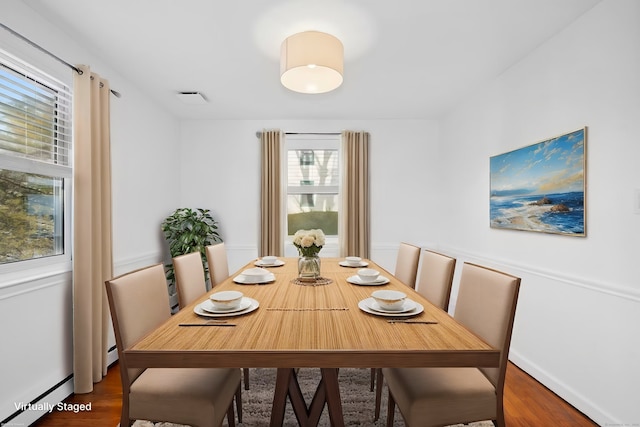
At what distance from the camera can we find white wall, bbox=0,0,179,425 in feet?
6.22

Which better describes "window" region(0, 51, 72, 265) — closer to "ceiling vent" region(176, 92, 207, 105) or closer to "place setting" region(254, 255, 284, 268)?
"ceiling vent" region(176, 92, 207, 105)

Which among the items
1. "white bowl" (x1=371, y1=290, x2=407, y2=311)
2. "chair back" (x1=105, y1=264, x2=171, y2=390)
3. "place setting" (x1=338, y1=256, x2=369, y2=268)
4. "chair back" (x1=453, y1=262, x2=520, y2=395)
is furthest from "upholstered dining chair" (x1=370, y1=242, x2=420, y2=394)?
"chair back" (x1=105, y1=264, x2=171, y2=390)

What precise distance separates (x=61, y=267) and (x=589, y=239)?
3.51m

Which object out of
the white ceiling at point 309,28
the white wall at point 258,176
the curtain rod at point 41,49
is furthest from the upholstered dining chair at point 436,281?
the curtain rod at point 41,49

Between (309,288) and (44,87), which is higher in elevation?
(44,87)

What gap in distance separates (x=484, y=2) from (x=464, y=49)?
1.94ft

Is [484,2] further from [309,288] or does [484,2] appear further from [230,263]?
[230,263]

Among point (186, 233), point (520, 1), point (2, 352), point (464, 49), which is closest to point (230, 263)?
point (186, 233)

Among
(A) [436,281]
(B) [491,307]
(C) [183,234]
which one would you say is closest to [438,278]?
(A) [436,281]

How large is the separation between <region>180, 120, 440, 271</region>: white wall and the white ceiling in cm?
91

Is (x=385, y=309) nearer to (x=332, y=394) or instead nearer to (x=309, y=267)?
(x=332, y=394)

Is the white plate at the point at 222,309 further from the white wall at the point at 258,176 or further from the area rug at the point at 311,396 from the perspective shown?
the white wall at the point at 258,176

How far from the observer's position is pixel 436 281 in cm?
207

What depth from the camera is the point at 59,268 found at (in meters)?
2.27
